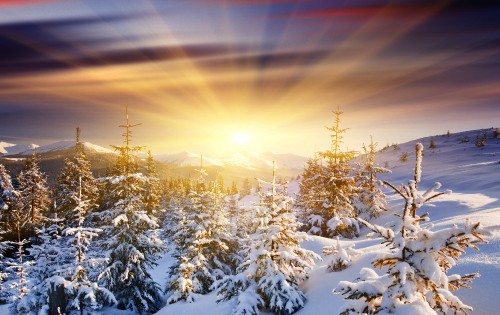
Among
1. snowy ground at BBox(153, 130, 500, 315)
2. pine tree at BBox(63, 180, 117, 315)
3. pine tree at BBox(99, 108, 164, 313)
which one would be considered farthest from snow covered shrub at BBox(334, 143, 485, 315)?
pine tree at BBox(99, 108, 164, 313)

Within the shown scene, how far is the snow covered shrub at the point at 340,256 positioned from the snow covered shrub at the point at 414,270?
5.77 meters

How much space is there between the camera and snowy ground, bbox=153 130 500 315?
712 cm

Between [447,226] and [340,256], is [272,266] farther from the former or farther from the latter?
[447,226]

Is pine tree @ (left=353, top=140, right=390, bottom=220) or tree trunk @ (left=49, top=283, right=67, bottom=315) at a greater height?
pine tree @ (left=353, top=140, right=390, bottom=220)

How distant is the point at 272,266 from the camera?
11.4 metres

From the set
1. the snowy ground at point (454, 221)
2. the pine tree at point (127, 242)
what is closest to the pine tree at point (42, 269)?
the pine tree at point (127, 242)

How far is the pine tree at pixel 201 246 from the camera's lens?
18492 millimetres

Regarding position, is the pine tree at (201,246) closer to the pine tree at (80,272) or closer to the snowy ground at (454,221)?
the snowy ground at (454,221)

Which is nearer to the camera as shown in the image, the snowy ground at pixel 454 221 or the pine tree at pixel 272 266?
the snowy ground at pixel 454 221

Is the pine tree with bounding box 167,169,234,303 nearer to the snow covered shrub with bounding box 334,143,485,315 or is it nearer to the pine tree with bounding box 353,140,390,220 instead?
the pine tree with bounding box 353,140,390,220

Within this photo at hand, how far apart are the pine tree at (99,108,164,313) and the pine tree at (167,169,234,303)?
214 centimetres

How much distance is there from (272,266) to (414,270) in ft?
23.3

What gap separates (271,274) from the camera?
11.3 meters

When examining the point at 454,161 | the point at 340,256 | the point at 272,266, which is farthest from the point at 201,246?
the point at 454,161
